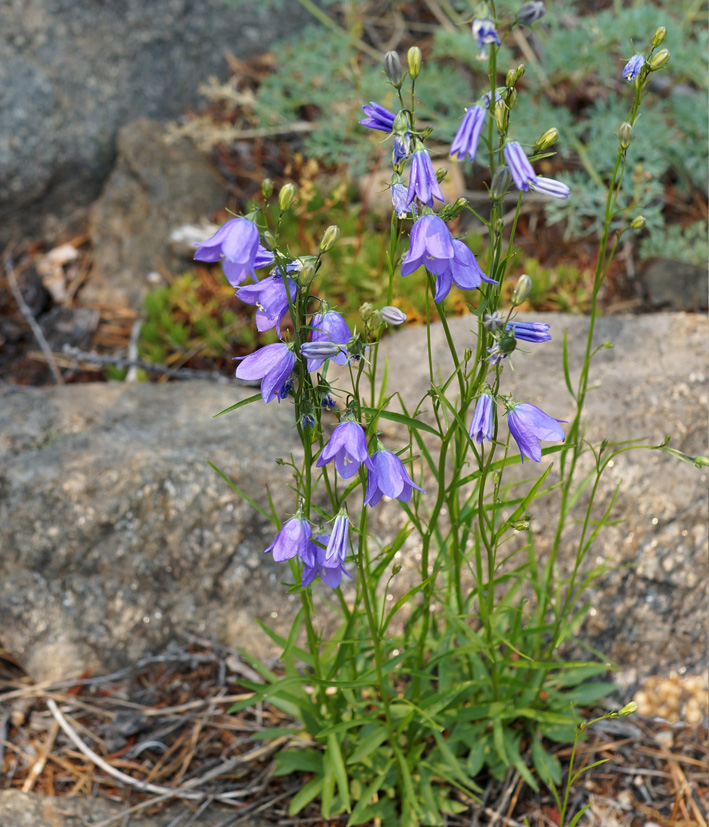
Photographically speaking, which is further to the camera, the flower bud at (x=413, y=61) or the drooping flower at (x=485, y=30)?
the flower bud at (x=413, y=61)

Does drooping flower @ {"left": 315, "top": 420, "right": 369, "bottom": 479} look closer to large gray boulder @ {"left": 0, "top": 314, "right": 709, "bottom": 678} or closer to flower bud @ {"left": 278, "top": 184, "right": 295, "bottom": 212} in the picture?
flower bud @ {"left": 278, "top": 184, "right": 295, "bottom": 212}

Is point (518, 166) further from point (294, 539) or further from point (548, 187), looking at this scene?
point (294, 539)

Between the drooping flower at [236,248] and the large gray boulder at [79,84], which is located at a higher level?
the drooping flower at [236,248]

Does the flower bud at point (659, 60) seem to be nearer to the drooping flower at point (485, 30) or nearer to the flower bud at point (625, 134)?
the flower bud at point (625, 134)

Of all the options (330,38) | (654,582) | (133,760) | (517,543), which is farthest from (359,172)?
(133,760)

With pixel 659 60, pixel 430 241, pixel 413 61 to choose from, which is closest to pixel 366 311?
pixel 430 241

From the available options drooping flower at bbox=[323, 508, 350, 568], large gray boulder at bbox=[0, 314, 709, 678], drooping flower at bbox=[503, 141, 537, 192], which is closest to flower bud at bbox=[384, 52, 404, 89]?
drooping flower at bbox=[503, 141, 537, 192]

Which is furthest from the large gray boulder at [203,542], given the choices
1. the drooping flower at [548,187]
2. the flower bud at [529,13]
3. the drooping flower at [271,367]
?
the flower bud at [529,13]

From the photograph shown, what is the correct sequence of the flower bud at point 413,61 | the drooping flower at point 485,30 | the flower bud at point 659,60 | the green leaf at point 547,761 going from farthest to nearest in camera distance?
the green leaf at point 547,761 < the flower bud at point 659,60 < the flower bud at point 413,61 < the drooping flower at point 485,30

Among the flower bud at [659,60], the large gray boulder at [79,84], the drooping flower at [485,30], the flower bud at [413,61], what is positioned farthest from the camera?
the large gray boulder at [79,84]

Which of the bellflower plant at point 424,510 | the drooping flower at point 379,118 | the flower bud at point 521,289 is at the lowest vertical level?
the bellflower plant at point 424,510
